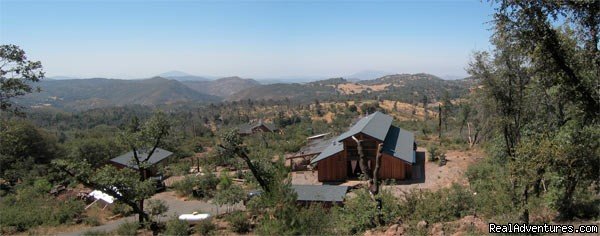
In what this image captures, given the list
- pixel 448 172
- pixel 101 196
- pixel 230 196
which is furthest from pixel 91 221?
pixel 448 172

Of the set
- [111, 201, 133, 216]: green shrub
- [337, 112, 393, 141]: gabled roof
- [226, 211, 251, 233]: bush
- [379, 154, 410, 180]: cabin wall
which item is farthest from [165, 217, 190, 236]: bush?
[379, 154, 410, 180]: cabin wall

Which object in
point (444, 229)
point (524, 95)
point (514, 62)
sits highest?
point (514, 62)

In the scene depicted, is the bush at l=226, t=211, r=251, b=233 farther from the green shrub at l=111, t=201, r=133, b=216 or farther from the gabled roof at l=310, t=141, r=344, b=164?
the gabled roof at l=310, t=141, r=344, b=164

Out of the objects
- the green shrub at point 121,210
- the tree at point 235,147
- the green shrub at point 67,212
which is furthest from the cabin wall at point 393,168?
the green shrub at point 67,212

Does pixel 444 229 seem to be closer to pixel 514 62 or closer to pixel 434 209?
pixel 434 209

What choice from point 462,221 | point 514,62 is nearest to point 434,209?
point 462,221
